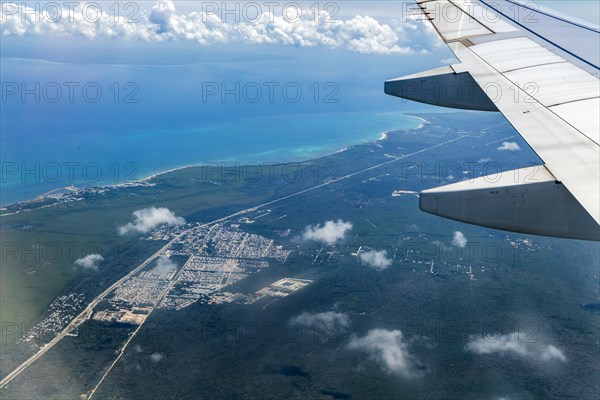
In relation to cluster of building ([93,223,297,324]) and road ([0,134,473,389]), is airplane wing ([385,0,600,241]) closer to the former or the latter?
road ([0,134,473,389])

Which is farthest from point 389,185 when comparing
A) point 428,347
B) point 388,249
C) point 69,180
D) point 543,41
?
point 543,41

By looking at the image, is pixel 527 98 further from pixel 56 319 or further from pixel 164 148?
pixel 164 148

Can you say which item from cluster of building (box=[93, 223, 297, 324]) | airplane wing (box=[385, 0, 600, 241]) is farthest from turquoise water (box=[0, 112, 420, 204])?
airplane wing (box=[385, 0, 600, 241])

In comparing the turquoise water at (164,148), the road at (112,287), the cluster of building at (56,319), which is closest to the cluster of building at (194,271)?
the road at (112,287)

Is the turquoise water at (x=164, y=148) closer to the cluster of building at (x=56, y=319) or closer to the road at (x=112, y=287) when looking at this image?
the road at (x=112, y=287)

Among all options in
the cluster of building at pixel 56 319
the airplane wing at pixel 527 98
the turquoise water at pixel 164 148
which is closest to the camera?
the airplane wing at pixel 527 98

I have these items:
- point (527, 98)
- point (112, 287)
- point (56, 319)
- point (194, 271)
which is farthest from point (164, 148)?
point (527, 98)
